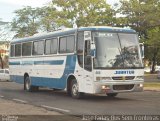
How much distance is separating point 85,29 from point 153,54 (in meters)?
61.8

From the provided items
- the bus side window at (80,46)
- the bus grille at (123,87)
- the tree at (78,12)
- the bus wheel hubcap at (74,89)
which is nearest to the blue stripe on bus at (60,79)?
the bus side window at (80,46)

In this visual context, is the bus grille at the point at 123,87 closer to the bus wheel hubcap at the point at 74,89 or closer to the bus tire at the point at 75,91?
the bus tire at the point at 75,91

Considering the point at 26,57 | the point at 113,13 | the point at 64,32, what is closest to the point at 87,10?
the point at 113,13

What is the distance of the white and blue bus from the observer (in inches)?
782

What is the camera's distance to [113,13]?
67625 millimetres

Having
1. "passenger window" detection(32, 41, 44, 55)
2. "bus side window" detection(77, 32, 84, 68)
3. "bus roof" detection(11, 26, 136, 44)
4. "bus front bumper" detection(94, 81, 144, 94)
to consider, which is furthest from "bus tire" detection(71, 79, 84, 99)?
"passenger window" detection(32, 41, 44, 55)

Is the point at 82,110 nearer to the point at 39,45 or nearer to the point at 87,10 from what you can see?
the point at 39,45

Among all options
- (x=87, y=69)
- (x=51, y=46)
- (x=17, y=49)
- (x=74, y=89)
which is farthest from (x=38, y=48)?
(x=87, y=69)

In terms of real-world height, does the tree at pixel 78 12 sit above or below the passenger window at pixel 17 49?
above

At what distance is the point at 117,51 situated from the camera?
20312 millimetres

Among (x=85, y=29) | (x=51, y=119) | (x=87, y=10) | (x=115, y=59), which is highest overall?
(x=87, y=10)

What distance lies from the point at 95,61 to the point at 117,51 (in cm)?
115

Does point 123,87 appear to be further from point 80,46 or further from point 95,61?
point 80,46

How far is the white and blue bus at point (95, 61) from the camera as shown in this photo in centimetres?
1988
